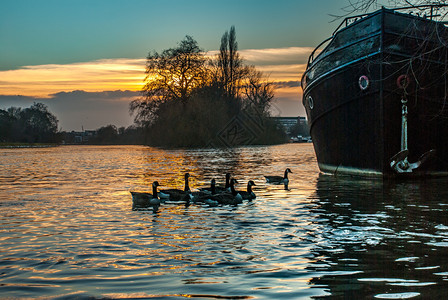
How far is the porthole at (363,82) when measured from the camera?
14355 millimetres

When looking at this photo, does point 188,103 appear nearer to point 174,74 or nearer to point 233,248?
point 174,74

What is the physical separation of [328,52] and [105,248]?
1057 centimetres

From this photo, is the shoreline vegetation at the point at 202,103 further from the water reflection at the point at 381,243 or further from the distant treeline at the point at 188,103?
the water reflection at the point at 381,243

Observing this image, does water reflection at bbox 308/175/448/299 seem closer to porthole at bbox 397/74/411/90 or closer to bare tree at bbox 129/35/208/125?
porthole at bbox 397/74/411/90

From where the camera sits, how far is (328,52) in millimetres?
15641

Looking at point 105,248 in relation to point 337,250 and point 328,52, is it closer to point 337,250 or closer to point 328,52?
point 337,250

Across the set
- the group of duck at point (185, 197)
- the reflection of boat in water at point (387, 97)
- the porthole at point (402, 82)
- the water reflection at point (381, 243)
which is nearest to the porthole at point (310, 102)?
the reflection of boat in water at point (387, 97)

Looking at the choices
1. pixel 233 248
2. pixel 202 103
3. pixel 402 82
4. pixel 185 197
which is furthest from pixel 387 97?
pixel 202 103

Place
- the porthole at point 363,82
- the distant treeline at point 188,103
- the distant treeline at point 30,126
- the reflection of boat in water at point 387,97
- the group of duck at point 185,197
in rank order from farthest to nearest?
1. the distant treeline at point 30,126
2. the distant treeline at point 188,103
3. the porthole at point 363,82
4. the reflection of boat in water at point 387,97
5. the group of duck at point 185,197

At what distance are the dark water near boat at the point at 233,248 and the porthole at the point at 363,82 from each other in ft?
10.8

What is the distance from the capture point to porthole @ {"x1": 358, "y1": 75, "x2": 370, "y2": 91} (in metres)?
14.4

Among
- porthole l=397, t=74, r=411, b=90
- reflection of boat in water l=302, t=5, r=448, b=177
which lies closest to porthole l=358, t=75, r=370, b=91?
reflection of boat in water l=302, t=5, r=448, b=177

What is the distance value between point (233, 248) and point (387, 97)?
8712mm

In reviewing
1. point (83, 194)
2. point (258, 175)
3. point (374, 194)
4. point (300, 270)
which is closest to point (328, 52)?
point (374, 194)
